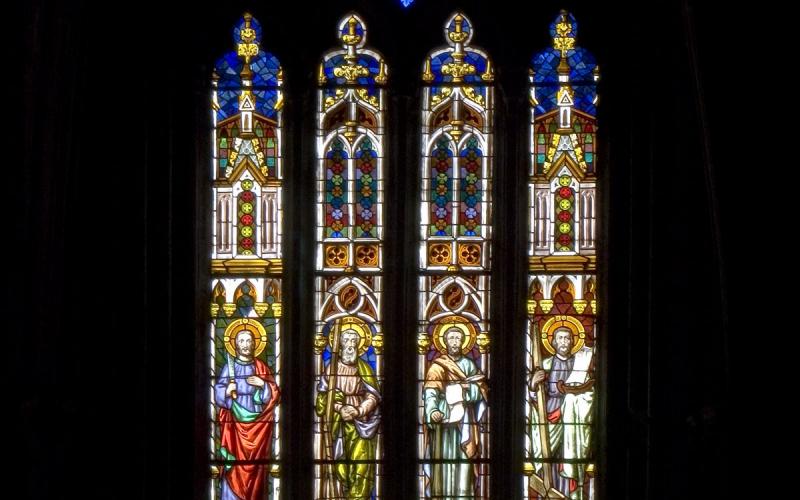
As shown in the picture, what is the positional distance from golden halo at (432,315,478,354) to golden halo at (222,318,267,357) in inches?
41.9

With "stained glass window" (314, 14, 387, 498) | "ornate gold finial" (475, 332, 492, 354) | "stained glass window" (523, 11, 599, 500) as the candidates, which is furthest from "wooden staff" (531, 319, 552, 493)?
"stained glass window" (314, 14, 387, 498)

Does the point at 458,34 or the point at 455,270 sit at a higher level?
the point at 458,34

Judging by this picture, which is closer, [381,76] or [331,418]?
[331,418]

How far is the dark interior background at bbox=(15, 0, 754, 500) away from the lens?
399 inches

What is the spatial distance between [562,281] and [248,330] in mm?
1966

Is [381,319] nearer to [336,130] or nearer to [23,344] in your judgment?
[336,130]

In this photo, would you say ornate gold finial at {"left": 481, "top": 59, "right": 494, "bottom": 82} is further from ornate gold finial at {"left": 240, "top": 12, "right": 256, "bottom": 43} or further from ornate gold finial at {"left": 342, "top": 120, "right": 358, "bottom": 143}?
ornate gold finial at {"left": 240, "top": 12, "right": 256, "bottom": 43}

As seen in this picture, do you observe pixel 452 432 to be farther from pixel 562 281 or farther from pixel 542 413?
pixel 562 281

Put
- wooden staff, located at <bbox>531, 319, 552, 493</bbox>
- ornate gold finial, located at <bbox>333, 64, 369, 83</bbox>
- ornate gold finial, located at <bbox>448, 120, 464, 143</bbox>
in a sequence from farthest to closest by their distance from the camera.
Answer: ornate gold finial, located at <bbox>333, 64, 369, 83</bbox>, ornate gold finial, located at <bbox>448, 120, 464, 143</bbox>, wooden staff, located at <bbox>531, 319, 552, 493</bbox>

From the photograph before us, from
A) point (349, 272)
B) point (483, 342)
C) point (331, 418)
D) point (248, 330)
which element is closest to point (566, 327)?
point (483, 342)

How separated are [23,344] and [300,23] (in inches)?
120

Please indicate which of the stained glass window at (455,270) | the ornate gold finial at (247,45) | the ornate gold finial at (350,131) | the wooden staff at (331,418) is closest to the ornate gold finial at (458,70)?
the stained glass window at (455,270)

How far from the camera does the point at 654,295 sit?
11016mm

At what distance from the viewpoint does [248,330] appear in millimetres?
11695
